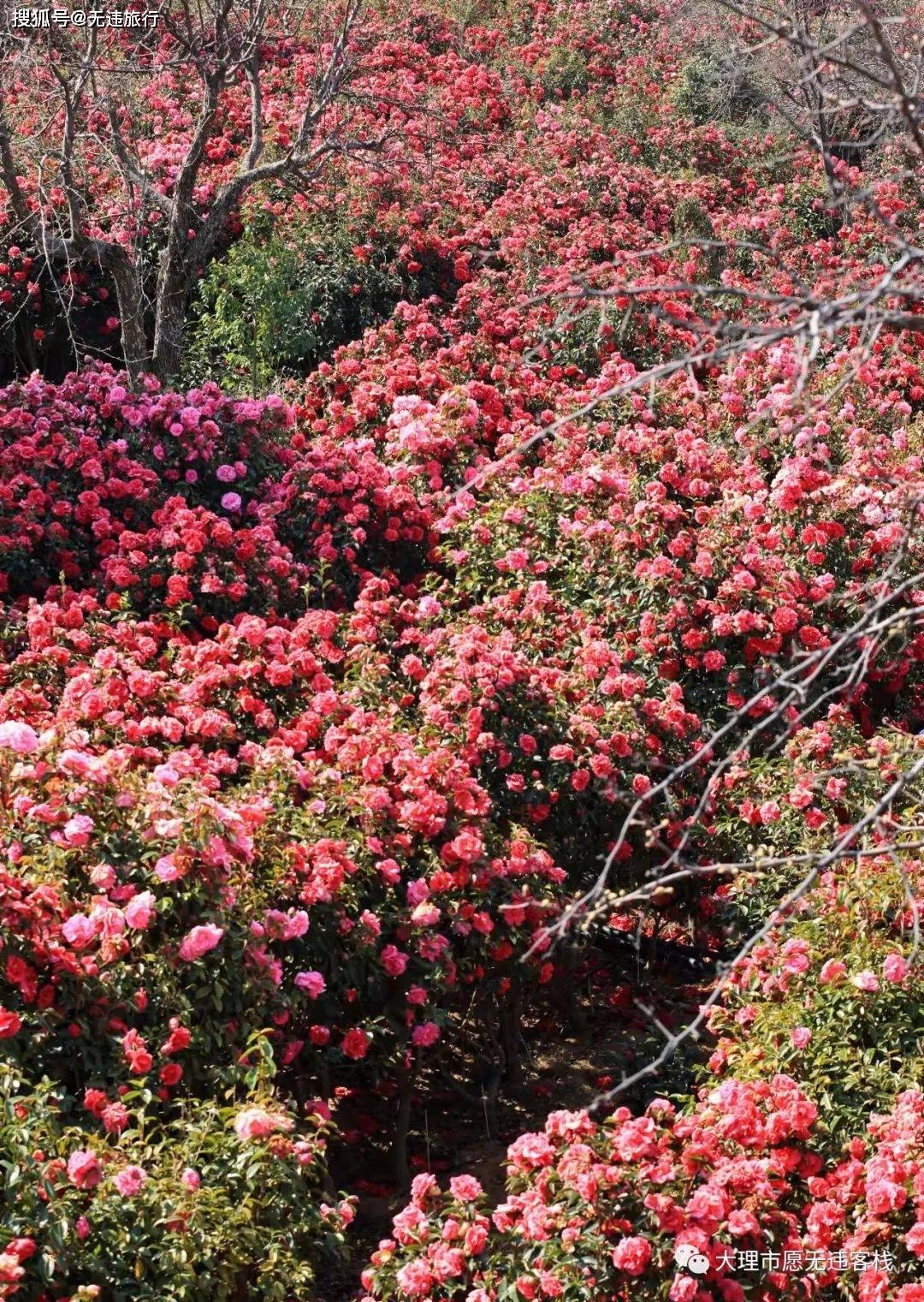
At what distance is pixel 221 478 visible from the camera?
669cm

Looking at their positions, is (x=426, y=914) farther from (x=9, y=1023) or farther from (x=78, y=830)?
(x=9, y=1023)

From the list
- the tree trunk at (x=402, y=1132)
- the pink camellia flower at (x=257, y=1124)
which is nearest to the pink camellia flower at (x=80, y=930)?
the pink camellia flower at (x=257, y=1124)

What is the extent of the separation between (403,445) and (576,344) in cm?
195

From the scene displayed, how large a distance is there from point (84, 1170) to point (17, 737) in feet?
4.34

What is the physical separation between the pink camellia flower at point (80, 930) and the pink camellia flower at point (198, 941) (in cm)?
22

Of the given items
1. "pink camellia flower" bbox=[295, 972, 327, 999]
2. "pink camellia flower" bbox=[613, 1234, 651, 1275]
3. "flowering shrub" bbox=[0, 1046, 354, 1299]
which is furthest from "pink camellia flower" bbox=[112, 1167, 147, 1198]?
"pink camellia flower" bbox=[613, 1234, 651, 1275]

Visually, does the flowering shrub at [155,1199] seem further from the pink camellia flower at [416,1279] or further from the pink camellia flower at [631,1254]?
the pink camellia flower at [631,1254]

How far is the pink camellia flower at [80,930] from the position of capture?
3506 mm

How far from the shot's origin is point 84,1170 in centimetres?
303

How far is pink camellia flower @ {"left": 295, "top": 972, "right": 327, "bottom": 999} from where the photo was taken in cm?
385

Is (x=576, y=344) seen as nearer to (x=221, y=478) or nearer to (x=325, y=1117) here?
(x=221, y=478)

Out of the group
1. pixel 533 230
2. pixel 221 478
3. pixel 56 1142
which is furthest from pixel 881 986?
pixel 533 230

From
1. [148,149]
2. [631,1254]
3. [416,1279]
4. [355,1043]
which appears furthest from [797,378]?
[148,149]

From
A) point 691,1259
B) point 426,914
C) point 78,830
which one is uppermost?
point 78,830
